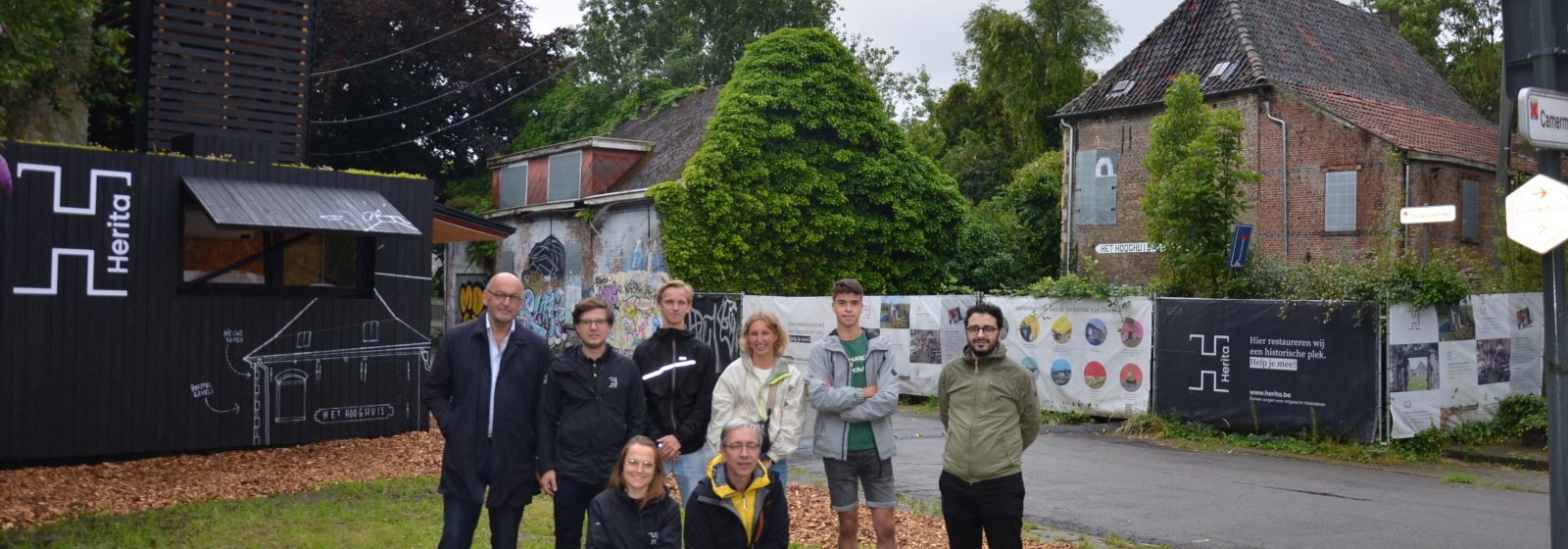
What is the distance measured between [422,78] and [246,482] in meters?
28.7

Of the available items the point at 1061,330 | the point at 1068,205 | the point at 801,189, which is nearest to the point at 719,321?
the point at 801,189

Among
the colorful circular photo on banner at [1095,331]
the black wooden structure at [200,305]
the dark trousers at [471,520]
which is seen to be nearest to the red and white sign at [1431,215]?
the colorful circular photo on banner at [1095,331]

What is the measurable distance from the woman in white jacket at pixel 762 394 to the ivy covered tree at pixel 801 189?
65.6ft

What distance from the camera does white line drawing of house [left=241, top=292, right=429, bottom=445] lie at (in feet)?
40.9

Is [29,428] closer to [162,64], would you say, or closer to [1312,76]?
[162,64]

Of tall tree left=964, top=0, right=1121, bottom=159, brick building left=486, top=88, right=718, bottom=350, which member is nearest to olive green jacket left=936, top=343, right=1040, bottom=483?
brick building left=486, top=88, right=718, bottom=350

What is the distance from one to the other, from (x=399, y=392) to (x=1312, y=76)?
23772mm

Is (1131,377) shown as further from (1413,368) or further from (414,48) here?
(414,48)

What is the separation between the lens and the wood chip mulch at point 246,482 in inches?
344

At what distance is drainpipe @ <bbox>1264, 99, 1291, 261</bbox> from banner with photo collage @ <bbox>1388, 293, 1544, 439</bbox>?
12.0 metres

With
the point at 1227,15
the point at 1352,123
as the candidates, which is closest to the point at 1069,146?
the point at 1227,15

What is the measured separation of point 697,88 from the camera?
35406mm

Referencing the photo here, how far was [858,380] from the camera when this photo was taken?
21.7 ft

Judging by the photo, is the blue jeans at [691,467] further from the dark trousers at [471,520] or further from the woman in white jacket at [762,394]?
the dark trousers at [471,520]
